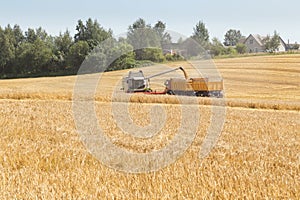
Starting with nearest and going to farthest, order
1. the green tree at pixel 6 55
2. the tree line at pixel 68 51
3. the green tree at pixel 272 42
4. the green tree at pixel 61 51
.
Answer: the tree line at pixel 68 51 → the green tree at pixel 61 51 → the green tree at pixel 6 55 → the green tree at pixel 272 42

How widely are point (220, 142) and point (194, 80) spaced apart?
548 inches

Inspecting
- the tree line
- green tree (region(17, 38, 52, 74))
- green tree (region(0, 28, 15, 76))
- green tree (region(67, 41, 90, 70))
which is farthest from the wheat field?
green tree (region(0, 28, 15, 76))

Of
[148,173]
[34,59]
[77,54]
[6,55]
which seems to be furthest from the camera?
[6,55]

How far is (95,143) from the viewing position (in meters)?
5.74

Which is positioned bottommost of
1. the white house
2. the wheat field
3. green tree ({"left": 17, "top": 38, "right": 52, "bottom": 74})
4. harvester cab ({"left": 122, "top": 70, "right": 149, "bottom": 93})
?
the wheat field

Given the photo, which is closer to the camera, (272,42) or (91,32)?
(91,32)

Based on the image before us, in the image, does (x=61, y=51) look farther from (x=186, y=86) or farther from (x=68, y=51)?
(x=186, y=86)

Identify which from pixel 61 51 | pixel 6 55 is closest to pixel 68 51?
pixel 61 51

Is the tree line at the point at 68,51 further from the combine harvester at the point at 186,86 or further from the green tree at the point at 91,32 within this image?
the combine harvester at the point at 186,86

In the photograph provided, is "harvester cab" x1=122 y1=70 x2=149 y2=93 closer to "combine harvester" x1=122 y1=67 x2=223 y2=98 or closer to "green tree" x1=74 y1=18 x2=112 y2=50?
"combine harvester" x1=122 y1=67 x2=223 y2=98

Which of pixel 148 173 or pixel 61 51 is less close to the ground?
pixel 61 51

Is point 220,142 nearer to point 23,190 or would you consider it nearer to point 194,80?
point 23,190

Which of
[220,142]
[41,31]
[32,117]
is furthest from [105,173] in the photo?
[41,31]

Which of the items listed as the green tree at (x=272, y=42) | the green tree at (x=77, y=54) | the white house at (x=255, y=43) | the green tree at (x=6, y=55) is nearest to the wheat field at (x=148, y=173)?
the green tree at (x=77, y=54)
